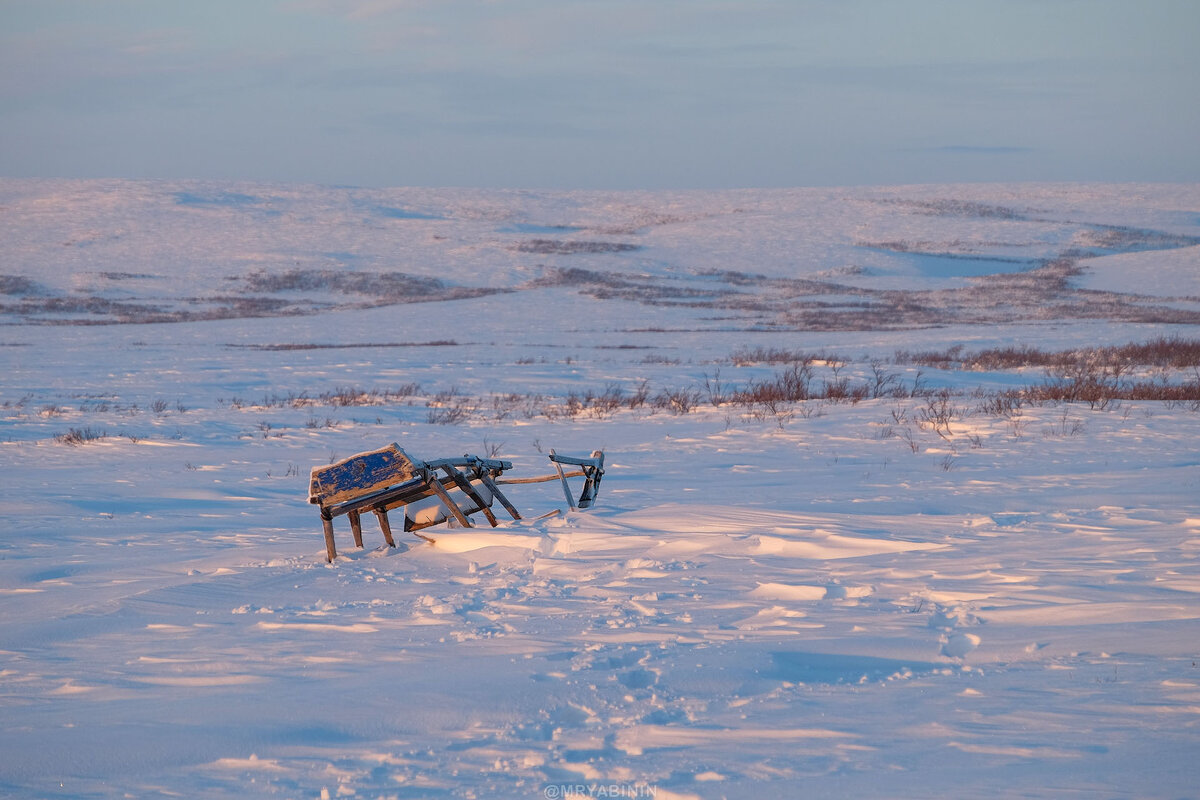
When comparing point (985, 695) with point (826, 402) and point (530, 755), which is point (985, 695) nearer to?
point (530, 755)

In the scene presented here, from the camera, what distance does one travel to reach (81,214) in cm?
6312

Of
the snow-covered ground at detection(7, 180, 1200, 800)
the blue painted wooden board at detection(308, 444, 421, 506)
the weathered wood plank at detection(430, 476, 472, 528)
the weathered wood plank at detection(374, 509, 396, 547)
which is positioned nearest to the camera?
the snow-covered ground at detection(7, 180, 1200, 800)

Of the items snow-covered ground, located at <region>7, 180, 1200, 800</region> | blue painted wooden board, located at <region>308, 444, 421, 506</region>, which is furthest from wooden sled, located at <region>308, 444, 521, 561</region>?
snow-covered ground, located at <region>7, 180, 1200, 800</region>

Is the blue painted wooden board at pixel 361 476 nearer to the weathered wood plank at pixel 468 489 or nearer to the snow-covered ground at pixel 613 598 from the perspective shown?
the weathered wood plank at pixel 468 489

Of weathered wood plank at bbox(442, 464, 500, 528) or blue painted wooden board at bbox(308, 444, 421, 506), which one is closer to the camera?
blue painted wooden board at bbox(308, 444, 421, 506)

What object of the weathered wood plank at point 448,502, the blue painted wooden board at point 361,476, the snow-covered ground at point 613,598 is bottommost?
the snow-covered ground at point 613,598

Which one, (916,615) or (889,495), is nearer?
(916,615)

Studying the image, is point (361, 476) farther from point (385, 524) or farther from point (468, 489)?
point (468, 489)

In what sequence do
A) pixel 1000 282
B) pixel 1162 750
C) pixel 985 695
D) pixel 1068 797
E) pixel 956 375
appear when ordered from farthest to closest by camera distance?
pixel 1000 282, pixel 956 375, pixel 985 695, pixel 1162 750, pixel 1068 797

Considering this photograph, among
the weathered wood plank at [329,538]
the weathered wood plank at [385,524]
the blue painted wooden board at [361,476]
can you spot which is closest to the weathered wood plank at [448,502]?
the blue painted wooden board at [361,476]

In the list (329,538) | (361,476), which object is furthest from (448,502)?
(329,538)

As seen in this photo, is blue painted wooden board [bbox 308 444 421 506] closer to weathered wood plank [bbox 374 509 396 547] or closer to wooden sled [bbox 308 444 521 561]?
wooden sled [bbox 308 444 521 561]

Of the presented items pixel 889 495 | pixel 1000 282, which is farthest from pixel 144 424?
pixel 1000 282

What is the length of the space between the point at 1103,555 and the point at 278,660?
375 cm
